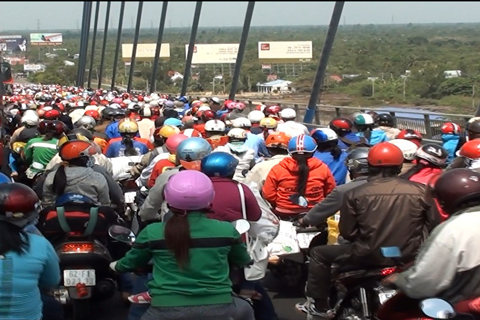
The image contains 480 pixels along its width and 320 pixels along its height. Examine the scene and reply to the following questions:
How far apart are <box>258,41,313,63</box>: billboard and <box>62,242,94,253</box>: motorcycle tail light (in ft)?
196

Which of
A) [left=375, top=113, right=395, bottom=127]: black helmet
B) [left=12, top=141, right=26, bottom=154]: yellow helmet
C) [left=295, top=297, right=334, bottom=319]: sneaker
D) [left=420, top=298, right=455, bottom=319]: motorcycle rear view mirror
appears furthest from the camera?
[left=375, top=113, right=395, bottom=127]: black helmet

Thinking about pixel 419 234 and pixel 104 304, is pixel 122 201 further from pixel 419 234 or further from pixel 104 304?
pixel 419 234

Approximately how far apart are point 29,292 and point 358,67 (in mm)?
40806

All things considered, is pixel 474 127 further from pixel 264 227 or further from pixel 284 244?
pixel 264 227

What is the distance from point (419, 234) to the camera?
567 cm

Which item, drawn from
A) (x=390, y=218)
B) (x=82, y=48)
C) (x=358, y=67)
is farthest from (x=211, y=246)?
(x=82, y=48)

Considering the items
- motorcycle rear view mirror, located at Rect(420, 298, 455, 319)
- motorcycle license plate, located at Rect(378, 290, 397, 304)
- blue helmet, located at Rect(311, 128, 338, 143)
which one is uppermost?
motorcycle rear view mirror, located at Rect(420, 298, 455, 319)

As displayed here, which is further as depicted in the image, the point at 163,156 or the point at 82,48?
the point at 82,48

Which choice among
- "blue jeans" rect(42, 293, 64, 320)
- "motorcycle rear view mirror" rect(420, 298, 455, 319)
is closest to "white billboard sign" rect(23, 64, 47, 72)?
"blue jeans" rect(42, 293, 64, 320)

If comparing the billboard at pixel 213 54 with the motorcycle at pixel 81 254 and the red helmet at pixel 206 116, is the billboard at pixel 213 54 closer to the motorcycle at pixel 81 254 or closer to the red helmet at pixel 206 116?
the red helmet at pixel 206 116

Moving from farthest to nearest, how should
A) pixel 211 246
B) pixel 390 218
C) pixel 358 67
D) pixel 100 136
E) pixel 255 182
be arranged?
pixel 358 67 < pixel 100 136 < pixel 255 182 < pixel 390 218 < pixel 211 246

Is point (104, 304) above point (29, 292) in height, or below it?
below

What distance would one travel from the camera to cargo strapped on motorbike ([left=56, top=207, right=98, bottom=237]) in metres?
6.69

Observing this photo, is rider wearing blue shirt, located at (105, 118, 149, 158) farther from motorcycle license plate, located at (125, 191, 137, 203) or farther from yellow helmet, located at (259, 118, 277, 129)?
yellow helmet, located at (259, 118, 277, 129)
